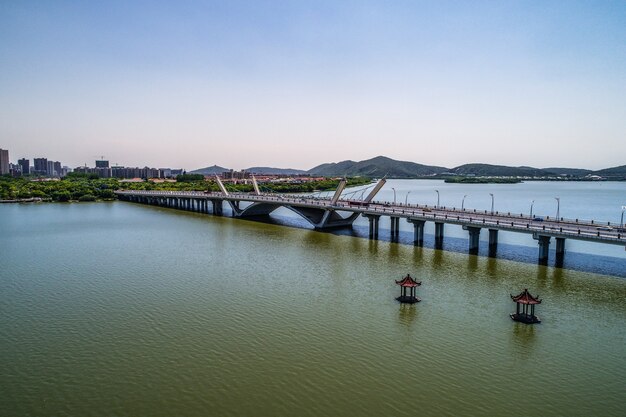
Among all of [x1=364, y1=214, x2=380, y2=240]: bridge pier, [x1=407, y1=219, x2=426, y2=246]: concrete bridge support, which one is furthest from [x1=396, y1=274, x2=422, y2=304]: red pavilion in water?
[x1=364, y1=214, x2=380, y2=240]: bridge pier

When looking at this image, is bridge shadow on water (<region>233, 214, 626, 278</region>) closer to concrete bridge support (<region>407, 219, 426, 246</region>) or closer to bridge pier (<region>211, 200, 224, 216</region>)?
concrete bridge support (<region>407, 219, 426, 246</region>)

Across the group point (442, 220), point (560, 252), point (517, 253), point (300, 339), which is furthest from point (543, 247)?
point (300, 339)

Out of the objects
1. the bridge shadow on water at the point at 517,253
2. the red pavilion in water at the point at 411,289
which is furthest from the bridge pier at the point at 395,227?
the red pavilion in water at the point at 411,289

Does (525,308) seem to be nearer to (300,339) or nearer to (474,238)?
(300,339)

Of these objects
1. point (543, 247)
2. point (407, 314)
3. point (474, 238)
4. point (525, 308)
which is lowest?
point (407, 314)

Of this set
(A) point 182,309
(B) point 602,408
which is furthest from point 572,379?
(A) point 182,309

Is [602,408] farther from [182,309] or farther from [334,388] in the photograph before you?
[182,309]

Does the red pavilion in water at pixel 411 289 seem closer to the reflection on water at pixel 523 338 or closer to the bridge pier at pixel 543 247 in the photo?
the reflection on water at pixel 523 338
